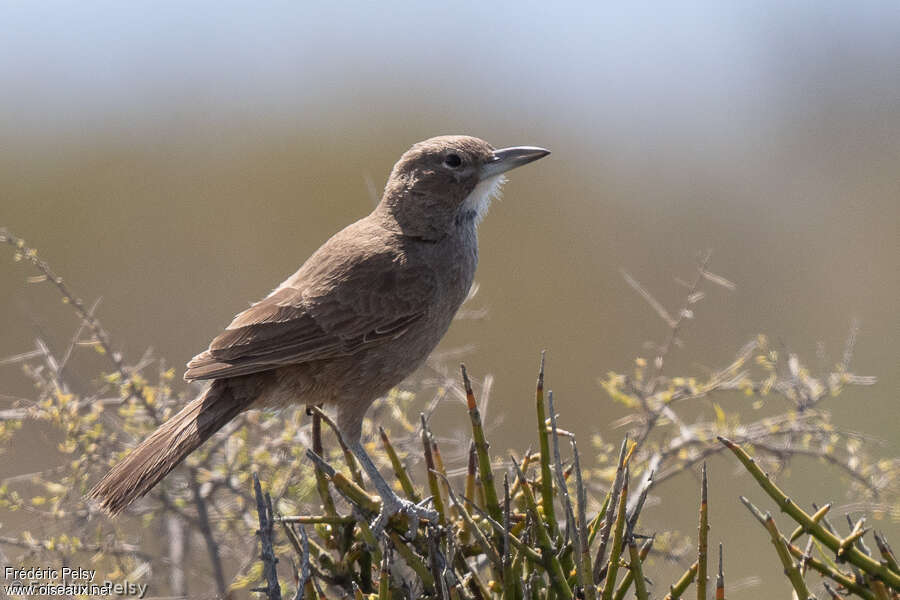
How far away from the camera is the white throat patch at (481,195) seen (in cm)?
419

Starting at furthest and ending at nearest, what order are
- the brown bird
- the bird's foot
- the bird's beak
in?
the bird's beak < the brown bird < the bird's foot

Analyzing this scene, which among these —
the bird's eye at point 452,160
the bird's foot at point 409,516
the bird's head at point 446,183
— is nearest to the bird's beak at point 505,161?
the bird's head at point 446,183

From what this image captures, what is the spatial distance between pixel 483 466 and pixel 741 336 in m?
8.86

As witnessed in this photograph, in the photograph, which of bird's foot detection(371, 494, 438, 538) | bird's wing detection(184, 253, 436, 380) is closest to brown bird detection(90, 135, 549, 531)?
bird's wing detection(184, 253, 436, 380)

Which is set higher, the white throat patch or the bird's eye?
the bird's eye

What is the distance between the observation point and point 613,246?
1206 cm

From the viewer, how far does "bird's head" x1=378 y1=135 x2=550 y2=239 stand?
13.6 ft

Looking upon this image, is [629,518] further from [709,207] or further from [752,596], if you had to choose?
[709,207]

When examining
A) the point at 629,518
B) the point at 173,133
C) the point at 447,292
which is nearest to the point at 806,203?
the point at 173,133

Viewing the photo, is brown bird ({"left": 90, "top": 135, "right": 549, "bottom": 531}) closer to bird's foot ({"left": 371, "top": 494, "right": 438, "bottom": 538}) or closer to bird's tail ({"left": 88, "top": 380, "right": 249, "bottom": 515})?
bird's tail ({"left": 88, "top": 380, "right": 249, "bottom": 515})

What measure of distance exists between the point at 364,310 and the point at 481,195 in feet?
2.62

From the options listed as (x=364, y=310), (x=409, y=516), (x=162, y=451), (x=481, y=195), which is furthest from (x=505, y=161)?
(x=409, y=516)

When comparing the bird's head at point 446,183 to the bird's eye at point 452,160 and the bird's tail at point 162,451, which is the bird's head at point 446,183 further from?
the bird's tail at point 162,451

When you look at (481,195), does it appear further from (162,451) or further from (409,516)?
(409,516)
